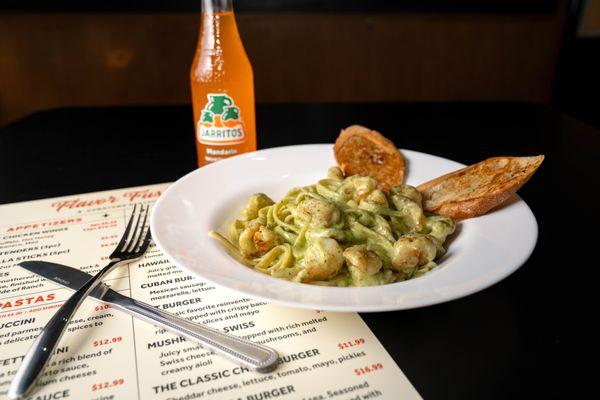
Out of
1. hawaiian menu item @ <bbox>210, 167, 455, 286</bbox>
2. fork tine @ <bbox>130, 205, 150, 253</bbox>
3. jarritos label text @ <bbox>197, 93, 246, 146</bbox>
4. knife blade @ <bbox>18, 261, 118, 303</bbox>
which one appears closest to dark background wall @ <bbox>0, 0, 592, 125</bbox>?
jarritos label text @ <bbox>197, 93, 246, 146</bbox>

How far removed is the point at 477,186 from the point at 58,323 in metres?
0.96

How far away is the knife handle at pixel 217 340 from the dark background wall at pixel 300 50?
10.3 ft

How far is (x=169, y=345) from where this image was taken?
0.85 metres

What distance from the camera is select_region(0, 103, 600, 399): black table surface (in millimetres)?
800

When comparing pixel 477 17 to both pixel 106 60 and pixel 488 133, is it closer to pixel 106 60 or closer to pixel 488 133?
pixel 488 133

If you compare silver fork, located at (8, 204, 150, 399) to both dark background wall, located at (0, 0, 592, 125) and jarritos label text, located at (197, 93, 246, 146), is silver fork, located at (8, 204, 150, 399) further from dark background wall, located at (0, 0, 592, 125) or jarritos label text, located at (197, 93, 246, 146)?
dark background wall, located at (0, 0, 592, 125)

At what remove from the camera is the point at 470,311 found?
0.93 metres

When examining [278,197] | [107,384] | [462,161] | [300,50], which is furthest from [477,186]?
[300,50]

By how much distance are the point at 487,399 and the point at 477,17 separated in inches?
154

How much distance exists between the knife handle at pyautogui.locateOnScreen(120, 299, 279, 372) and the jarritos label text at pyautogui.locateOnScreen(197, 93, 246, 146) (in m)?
0.67

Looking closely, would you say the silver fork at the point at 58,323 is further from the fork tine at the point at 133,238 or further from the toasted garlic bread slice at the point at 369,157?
the toasted garlic bread slice at the point at 369,157

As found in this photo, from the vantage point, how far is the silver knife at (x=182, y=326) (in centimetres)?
80

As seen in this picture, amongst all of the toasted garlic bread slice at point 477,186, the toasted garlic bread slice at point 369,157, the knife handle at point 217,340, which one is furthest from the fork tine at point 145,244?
the toasted garlic bread slice at point 477,186

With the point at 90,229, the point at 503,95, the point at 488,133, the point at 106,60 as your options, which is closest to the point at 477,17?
the point at 503,95
